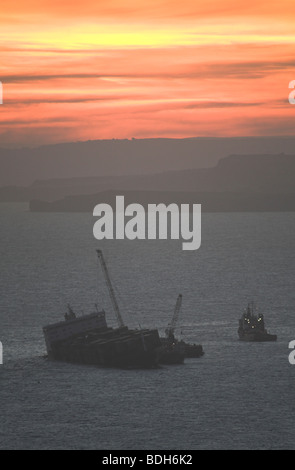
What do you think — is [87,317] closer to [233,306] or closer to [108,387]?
[108,387]

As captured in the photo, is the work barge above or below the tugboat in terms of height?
below

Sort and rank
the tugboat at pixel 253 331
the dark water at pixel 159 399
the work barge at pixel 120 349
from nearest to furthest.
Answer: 1. the dark water at pixel 159 399
2. the work barge at pixel 120 349
3. the tugboat at pixel 253 331

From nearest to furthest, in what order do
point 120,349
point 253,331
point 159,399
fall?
point 159,399
point 120,349
point 253,331

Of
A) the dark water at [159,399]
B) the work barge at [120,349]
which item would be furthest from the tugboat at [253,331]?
the work barge at [120,349]

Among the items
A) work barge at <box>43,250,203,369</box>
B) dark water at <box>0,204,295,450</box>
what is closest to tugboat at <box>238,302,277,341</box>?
dark water at <box>0,204,295,450</box>

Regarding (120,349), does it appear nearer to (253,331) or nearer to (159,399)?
(159,399)

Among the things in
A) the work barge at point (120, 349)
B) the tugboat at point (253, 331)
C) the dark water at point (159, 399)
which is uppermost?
the tugboat at point (253, 331)

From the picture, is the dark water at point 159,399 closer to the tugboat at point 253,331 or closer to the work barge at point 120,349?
the tugboat at point 253,331

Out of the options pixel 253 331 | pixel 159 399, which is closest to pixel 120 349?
pixel 159 399

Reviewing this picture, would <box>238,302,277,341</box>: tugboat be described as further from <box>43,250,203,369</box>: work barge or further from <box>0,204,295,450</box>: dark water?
<box>43,250,203,369</box>: work barge

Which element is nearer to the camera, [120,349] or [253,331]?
[120,349]

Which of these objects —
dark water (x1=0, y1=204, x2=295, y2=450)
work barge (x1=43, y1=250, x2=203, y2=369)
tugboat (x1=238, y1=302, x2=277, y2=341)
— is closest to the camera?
dark water (x1=0, y1=204, x2=295, y2=450)

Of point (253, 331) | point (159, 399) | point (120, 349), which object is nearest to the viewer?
point (159, 399)

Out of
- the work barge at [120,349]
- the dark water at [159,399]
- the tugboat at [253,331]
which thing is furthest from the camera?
the tugboat at [253,331]
